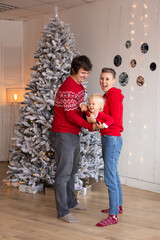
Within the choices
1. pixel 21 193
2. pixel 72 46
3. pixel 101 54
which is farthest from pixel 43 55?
pixel 21 193

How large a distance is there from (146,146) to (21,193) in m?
1.70

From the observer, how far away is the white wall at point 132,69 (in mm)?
4777

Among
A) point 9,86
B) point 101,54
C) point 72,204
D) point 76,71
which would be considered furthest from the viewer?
point 9,86

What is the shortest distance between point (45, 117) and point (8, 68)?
2.51 metres

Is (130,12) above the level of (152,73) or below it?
above

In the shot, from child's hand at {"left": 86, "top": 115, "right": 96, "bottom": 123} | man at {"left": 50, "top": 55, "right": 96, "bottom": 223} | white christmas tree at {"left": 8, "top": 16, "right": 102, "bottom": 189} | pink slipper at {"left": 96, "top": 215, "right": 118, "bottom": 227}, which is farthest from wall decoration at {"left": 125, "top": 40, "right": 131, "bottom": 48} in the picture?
pink slipper at {"left": 96, "top": 215, "right": 118, "bottom": 227}

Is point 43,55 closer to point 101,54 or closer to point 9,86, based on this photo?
point 101,54

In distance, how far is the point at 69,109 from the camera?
341 centimetres

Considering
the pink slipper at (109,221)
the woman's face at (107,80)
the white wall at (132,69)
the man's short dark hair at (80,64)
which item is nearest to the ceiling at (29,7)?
the white wall at (132,69)

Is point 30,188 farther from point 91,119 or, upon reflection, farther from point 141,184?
point 91,119

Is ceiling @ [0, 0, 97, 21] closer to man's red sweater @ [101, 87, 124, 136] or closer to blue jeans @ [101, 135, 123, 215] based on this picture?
man's red sweater @ [101, 87, 124, 136]

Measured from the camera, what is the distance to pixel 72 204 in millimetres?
3902

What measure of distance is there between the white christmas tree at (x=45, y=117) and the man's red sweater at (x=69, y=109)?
1074 millimetres

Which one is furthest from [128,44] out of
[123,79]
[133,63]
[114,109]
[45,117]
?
[114,109]
